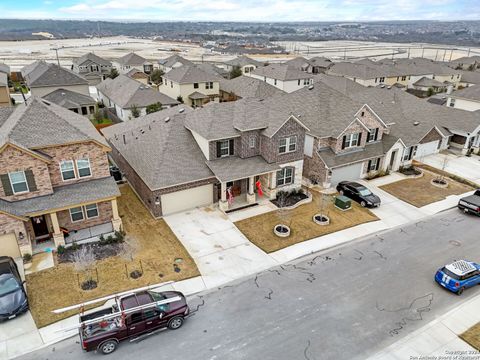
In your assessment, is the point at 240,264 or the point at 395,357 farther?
the point at 240,264

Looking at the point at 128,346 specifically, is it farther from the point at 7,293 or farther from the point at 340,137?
the point at 340,137

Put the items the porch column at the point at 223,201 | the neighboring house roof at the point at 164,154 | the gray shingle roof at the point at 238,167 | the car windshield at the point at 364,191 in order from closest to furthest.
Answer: the neighboring house roof at the point at 164,154, the gray shingle roof at the point at 238,167, the porch column at the point at 223,201, the car windshield at the point at 364,191

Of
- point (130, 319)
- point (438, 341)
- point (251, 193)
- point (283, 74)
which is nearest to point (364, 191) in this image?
point (251, 193)

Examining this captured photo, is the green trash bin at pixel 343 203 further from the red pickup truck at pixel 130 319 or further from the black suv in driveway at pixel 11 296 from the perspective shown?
the black suv in driveway at pixel 11 296

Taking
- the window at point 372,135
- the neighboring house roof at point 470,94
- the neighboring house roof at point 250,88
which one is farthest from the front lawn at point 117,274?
the neighboring house roof at point 470,94

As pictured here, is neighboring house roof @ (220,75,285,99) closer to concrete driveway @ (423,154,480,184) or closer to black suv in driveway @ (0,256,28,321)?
concrete driveway @ (423,154,480,184)

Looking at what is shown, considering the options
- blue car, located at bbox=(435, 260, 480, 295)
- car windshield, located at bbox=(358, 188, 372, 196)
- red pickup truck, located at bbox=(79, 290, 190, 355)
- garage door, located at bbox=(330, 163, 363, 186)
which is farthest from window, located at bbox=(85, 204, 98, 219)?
blue car, located at bbox=(435, 260, 480, 295)

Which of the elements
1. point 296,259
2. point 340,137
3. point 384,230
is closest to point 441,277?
point 384,230
